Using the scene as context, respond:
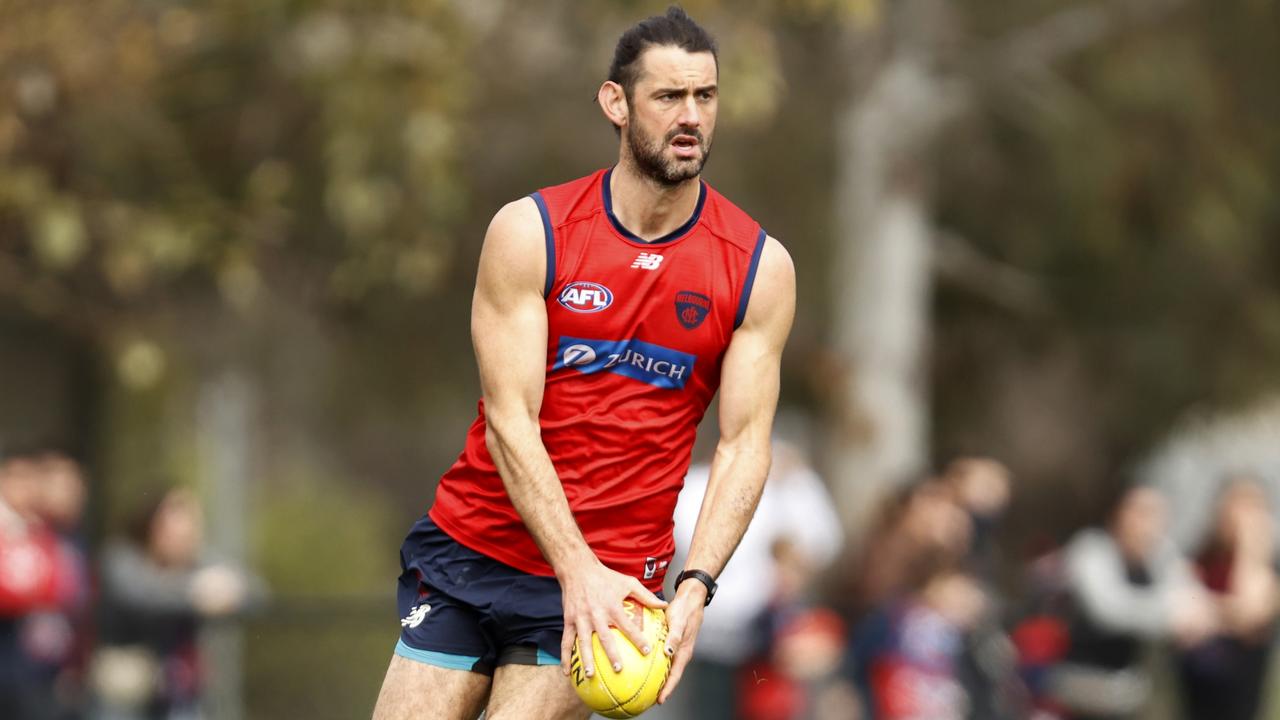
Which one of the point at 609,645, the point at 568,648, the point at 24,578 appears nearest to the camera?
the point at 609,645

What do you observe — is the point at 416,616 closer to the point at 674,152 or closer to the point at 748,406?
the point at 748,406

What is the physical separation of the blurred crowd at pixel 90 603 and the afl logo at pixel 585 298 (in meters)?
6.22

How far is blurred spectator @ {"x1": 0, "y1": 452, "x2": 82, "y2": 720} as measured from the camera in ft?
37.2

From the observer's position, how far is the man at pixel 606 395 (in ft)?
19.2

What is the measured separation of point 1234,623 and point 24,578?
25.1 feet

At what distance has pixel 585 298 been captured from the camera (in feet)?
19.4

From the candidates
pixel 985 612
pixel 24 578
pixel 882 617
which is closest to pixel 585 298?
pixel 882 617

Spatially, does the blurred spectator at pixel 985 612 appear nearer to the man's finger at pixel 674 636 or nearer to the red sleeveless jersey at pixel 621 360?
the red sleeveless jersey at pixel 621 360

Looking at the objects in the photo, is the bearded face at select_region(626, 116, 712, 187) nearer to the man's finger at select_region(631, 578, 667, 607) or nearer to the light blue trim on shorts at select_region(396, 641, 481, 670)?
the man's finger at select_region(631, 578, 667, 607)

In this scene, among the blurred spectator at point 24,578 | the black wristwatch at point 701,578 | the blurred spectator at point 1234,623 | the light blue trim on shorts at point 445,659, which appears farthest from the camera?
the blurred spectator at point 1234,623

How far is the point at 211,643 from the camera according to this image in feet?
43.3

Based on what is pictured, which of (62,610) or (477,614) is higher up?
(477,614)

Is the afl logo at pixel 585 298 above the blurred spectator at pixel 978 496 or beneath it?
above

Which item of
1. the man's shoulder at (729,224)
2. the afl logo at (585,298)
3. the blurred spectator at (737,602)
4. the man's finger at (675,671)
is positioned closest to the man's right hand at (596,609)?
the man's finger at (675,671)
